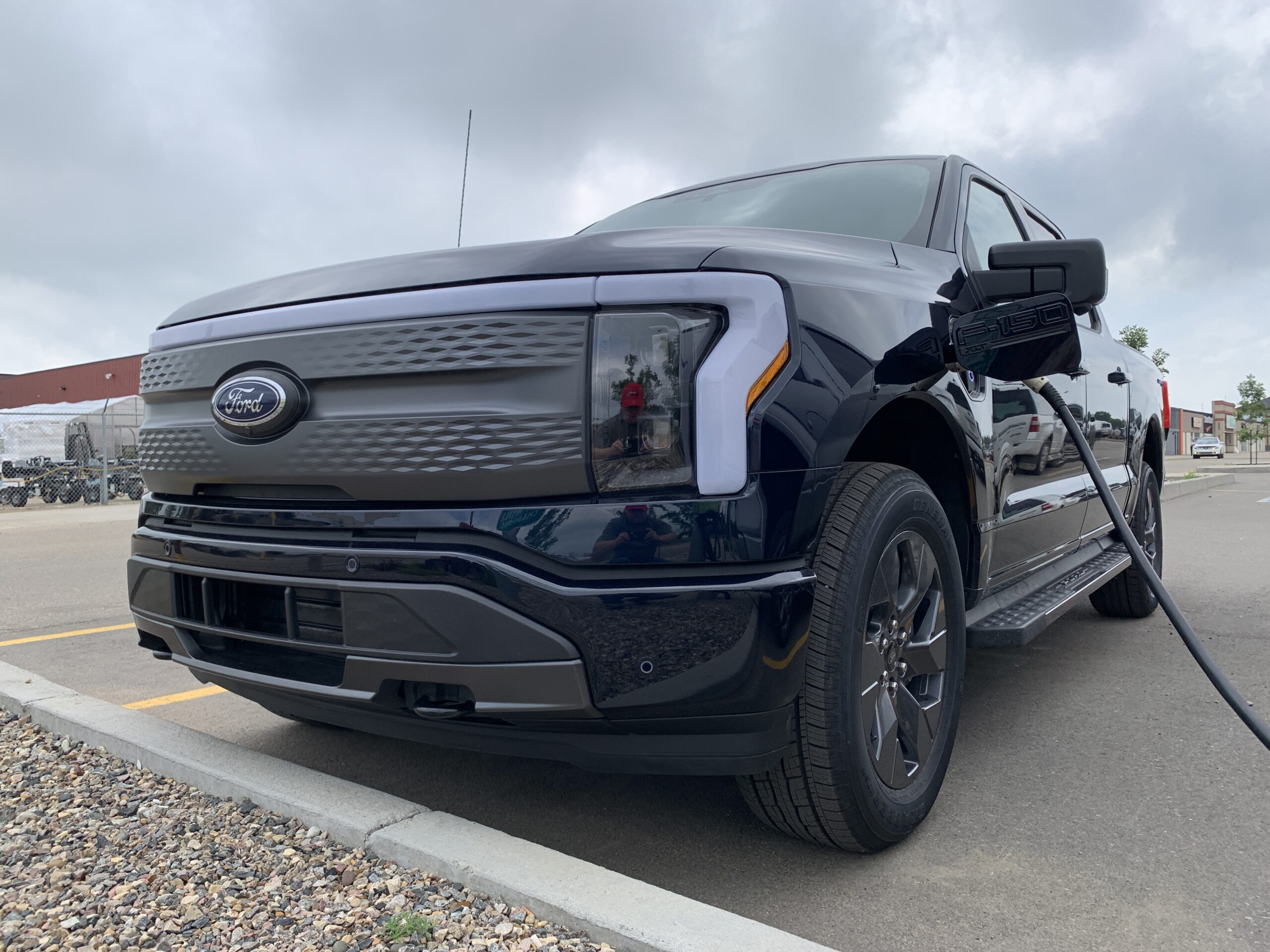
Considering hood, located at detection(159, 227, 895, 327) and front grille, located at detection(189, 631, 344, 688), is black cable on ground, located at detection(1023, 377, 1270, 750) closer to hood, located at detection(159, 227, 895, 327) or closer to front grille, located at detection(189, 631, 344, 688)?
hood, located at detection(159, 227, 895, 327)

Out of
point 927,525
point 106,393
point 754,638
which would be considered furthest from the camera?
point 106,393

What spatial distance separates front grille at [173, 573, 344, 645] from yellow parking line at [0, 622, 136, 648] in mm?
3108

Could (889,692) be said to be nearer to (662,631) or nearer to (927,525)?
(927,525)

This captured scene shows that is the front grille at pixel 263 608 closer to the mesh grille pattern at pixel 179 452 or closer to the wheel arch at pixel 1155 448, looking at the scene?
the mesh grille pattern at pixel 179 452

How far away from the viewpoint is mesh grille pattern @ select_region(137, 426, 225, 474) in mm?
2219

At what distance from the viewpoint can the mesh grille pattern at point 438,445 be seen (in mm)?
1804

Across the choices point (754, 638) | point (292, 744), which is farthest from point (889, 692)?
point (292, 744)

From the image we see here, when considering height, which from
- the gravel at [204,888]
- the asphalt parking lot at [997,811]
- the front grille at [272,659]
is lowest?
the asphalt parking lot at [997,811]

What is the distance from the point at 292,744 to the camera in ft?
9.88

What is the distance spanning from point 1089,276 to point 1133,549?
2.53 feet

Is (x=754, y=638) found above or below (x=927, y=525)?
below

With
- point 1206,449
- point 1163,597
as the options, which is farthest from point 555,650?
point 1206,449

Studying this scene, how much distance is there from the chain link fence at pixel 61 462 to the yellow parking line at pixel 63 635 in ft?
42.6

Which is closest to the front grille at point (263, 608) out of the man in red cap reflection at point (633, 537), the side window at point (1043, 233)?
the man in red cap reflection at point (633, 537)
